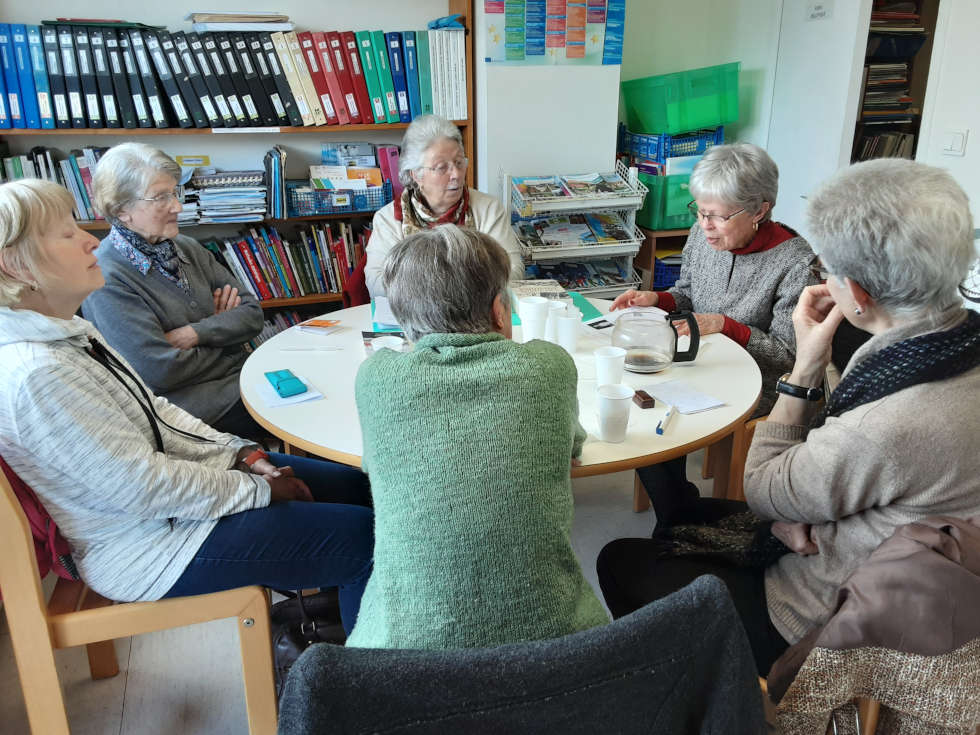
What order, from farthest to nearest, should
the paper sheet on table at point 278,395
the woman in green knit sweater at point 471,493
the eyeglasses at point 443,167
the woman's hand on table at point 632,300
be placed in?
the eyeglasses at point 443,167
the woman's hand on table at point 632,300
the paper sheet on table at point 278,395
the woman in green knit sweater at point 471,493

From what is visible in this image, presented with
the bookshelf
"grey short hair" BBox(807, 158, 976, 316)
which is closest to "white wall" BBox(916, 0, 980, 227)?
the bookshelf

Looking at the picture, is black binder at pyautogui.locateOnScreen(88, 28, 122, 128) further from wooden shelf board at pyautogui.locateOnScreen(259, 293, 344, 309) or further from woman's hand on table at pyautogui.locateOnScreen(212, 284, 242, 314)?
woman's hand on table at pyautogui.locateOnScreen(212, 284, 242, 314)

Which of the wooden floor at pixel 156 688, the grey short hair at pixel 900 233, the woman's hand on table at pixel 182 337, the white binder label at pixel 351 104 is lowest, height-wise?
the wooden floor at pixel 156 688

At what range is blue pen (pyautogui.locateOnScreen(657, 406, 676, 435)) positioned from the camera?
63.0 inches

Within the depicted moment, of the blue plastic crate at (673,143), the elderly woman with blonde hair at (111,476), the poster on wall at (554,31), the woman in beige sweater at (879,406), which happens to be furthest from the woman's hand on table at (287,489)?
the blue plastic crate at (673,143)

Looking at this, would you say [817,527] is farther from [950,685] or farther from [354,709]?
[354,709]

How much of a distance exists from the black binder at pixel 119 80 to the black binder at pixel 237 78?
1.23 ft

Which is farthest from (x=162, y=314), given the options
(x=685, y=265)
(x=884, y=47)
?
(x=884, y=47)

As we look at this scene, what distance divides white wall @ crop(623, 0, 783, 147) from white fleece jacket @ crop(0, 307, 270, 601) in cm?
344

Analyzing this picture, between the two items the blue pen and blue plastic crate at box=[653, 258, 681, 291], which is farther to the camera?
blue plastic crate at box=[653, 258, 681, 291]

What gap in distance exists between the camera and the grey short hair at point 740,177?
7.07 feet

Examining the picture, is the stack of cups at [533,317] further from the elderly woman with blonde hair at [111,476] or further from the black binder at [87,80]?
the black binder at [87,80]

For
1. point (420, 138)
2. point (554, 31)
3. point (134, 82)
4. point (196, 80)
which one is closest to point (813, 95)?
point (554, 31)

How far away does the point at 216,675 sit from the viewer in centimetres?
194
